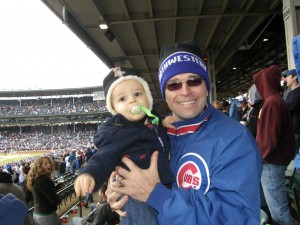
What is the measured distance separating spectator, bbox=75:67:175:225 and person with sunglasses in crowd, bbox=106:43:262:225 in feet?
0.21

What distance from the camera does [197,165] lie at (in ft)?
4.25

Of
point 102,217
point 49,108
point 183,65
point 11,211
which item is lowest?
point 102,217

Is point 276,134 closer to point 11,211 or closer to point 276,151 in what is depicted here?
point 276,151

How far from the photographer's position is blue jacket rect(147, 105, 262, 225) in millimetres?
1128

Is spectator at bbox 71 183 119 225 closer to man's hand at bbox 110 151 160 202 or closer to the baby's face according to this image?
the baby's face

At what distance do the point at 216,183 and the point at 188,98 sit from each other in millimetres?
540

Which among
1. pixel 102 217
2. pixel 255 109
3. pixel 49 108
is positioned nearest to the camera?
pixel 255 109

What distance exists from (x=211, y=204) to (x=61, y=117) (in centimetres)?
5995

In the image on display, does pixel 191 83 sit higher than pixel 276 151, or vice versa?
pixel 191 83

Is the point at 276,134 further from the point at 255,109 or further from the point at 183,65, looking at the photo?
the point at 183,65

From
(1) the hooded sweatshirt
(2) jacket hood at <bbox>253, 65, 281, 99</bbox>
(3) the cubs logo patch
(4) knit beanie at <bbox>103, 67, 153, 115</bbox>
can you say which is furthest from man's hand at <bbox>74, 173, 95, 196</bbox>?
(2) jacket hood at <bbox>253, 65, 281, 99</bbox>

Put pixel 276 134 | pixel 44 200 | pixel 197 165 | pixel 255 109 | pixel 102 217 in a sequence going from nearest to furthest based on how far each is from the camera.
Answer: pixel 197 165
pixel 276 134
pixel 255 109
pixel 102 217
pixel 44 200

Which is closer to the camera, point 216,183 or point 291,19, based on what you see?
point 216,183

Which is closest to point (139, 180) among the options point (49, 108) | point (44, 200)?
point (44, 200)
